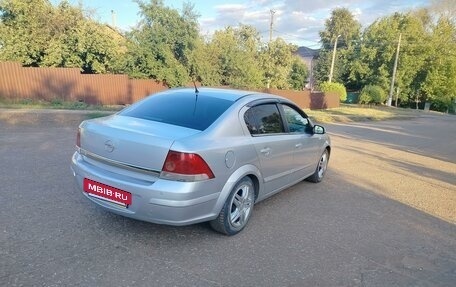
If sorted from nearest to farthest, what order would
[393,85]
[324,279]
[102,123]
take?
1. [324,279]
2. [102,123]
3. [393,85]

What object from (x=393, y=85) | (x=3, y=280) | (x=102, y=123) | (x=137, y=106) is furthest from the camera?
(x=393, y=85)

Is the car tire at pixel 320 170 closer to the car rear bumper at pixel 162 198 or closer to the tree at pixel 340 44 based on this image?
the car rear bumper at pixel 162 198

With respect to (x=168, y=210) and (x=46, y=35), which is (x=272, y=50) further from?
(x=168, y=210)

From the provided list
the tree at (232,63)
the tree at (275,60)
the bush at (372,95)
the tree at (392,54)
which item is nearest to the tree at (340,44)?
the tree at (392,54)

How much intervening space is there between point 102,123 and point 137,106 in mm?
634

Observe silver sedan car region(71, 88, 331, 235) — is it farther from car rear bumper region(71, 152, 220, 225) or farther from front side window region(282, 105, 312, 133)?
front side window region(282, 105, 312, 133)

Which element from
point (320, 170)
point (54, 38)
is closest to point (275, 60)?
point (54, 38)

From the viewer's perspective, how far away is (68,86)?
1786 cm

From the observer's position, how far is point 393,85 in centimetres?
4222

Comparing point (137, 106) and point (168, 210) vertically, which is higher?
point (137, 106)

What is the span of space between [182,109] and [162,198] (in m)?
1.21

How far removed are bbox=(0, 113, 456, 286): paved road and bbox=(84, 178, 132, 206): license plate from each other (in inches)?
16.3

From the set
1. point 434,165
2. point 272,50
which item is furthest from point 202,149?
point 272,50

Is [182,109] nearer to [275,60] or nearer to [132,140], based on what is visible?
[132,140]
